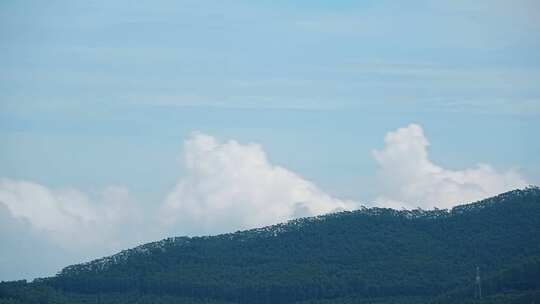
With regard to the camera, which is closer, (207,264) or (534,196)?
(207,264)

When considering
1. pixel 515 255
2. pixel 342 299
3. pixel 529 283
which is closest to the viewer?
pixel 529 283

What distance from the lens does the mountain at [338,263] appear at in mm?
114188

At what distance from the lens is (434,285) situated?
11550 centimetres

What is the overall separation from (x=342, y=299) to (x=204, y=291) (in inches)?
476

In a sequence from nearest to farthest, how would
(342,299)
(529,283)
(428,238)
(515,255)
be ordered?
(529,283) → (342,299) → (515,255) → (428,238)

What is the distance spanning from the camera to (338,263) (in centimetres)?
12331

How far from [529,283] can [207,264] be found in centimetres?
3270

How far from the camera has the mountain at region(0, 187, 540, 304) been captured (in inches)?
4496

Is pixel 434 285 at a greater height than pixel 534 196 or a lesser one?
lesser

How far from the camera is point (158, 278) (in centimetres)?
11975

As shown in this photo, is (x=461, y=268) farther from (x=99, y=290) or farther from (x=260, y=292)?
(x=99, y=290)

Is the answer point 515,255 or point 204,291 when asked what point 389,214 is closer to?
point 515,255

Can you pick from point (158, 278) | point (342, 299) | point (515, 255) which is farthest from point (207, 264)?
point (515, 255)

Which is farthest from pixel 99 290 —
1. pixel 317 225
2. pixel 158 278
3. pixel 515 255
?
pixel 515 255
